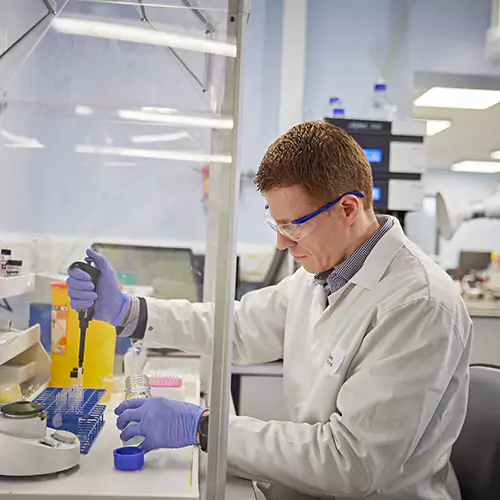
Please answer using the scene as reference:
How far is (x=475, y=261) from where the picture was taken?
403 centimetres

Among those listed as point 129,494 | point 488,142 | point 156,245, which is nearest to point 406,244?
point 156,245

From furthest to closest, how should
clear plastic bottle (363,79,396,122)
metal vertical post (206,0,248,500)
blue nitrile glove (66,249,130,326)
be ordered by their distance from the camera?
1. clear plastic bottle (363,79,396,122)
2. blue nitrile glove (66,249,130,326)
3. metal vertical post (206,0,248,500)

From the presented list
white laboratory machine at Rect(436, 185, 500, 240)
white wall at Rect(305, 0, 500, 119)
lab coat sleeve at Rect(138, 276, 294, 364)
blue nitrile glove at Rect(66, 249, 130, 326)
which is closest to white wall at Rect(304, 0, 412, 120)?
white wall at Rect(305, 0, 500, 119)

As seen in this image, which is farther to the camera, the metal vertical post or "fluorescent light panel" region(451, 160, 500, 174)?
"fluorescent light panel" region(451, 160, 500, 174)

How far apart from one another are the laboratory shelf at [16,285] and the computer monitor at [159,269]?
6.1 inches

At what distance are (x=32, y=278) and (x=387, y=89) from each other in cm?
249

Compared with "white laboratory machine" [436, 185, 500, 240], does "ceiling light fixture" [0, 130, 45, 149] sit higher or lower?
higher

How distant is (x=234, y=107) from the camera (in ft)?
2.96

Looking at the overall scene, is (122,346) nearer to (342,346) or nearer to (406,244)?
(342,346)

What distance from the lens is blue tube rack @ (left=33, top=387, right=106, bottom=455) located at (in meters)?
1.03

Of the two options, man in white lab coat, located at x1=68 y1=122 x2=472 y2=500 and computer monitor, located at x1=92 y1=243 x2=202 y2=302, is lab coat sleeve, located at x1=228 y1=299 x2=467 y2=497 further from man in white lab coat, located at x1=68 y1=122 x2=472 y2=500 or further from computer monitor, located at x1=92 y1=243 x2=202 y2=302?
computer monitor, located at x1=92 y1=243 x2=202 y2=302

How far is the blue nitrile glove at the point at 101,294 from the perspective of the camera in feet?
3.71

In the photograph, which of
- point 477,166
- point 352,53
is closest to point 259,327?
point 352,53

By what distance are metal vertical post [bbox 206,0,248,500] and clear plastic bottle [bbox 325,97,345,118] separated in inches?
77.2
